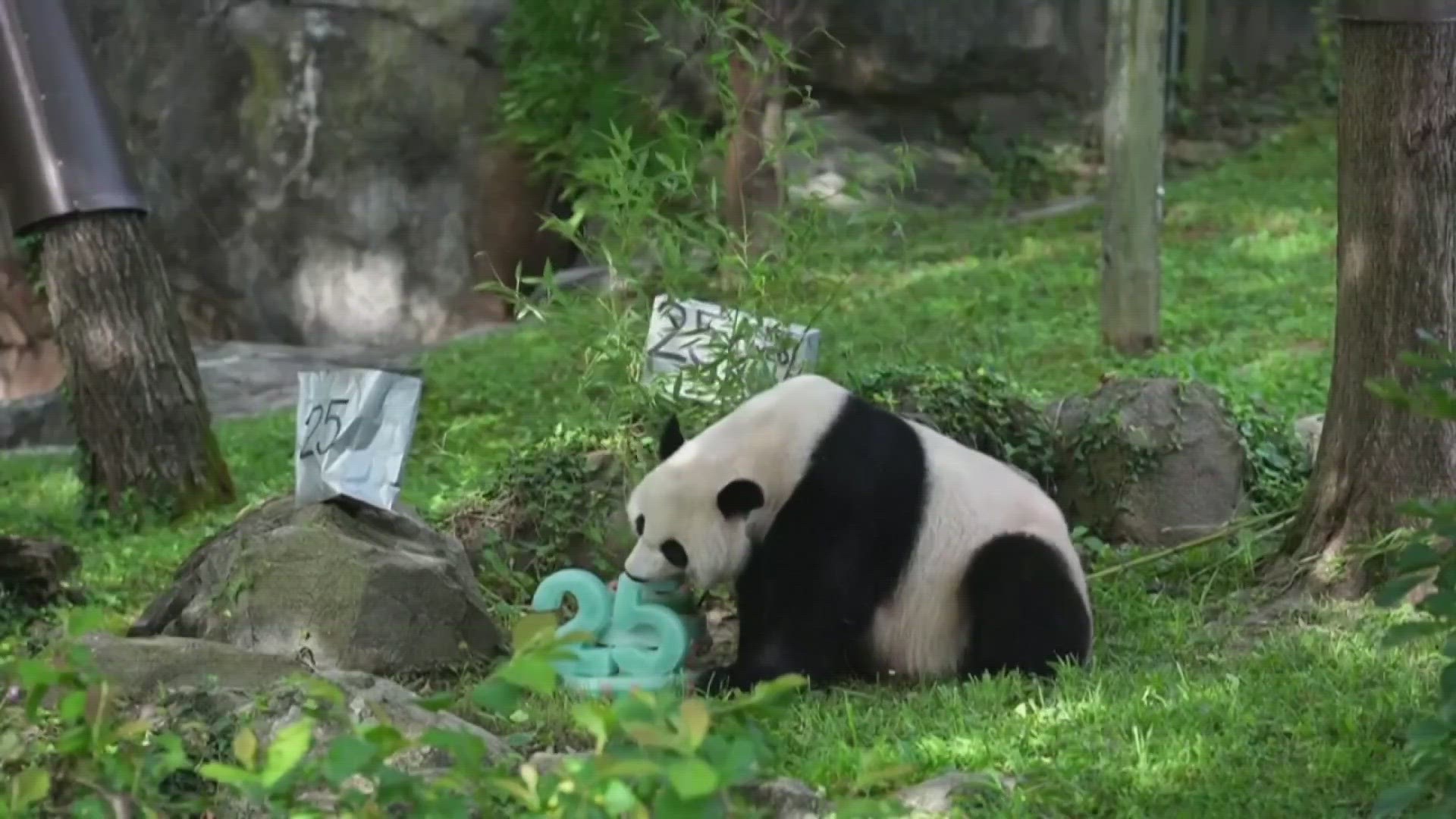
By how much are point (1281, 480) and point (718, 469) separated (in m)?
2.47

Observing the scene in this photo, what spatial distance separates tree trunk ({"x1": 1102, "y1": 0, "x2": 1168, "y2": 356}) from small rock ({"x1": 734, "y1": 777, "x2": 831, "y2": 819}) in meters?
5.85

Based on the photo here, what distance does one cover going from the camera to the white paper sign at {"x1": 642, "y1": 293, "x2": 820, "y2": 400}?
5.81 m

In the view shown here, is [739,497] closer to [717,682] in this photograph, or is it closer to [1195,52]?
[717,682]

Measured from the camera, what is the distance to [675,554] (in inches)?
184

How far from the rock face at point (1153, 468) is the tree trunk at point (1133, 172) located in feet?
8.82

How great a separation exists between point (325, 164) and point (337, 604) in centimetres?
886

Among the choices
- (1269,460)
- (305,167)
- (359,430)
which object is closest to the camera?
(359,430)

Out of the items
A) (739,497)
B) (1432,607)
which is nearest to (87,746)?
(1432,607)

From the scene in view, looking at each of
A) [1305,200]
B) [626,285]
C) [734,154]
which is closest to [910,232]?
[1305,200]

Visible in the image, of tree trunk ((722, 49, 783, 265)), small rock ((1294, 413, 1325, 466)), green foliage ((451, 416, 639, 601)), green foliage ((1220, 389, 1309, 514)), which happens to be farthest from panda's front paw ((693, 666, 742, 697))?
tree trunk ((722, 49, 783, 265))

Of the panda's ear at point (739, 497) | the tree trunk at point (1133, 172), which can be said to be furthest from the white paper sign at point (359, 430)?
the tree trunk at point (1133, 172)

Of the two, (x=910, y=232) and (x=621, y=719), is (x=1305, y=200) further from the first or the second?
(x=621, y=719)

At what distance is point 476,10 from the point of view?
13.7 m

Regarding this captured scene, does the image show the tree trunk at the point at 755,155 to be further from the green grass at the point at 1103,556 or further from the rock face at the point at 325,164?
the rock face at the point at 325,164
